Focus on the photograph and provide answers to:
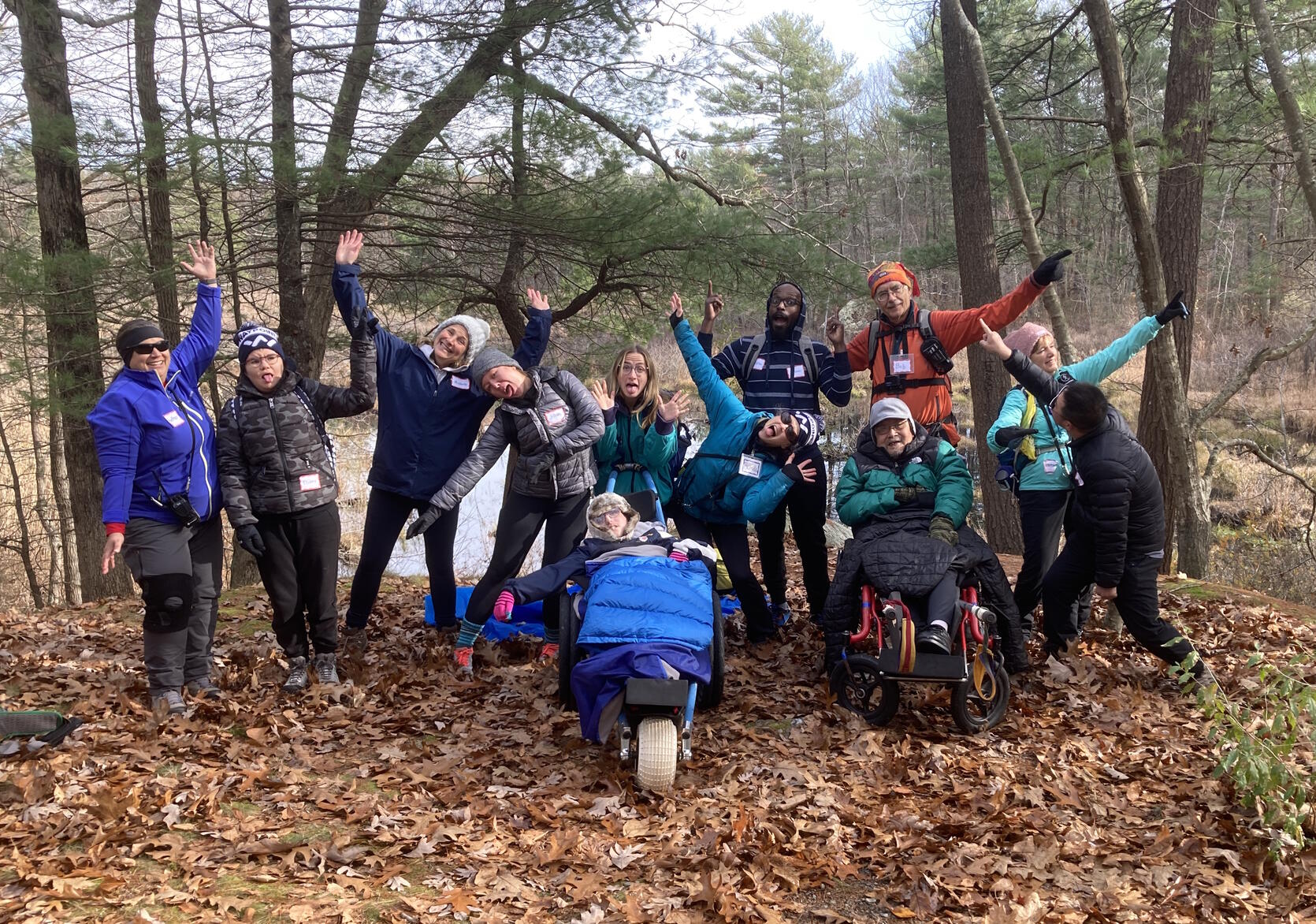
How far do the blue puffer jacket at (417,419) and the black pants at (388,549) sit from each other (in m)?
0.11

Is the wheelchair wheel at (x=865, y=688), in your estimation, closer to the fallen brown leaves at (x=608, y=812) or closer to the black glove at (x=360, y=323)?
the fallen brown leaves at (x=608, y=812)

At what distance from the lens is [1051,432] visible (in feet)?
18.5

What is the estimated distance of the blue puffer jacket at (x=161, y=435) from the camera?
4.66 meters

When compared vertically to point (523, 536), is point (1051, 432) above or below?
above

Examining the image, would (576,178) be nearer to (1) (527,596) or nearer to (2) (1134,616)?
(1) (527,596)

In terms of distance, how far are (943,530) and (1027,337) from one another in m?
1.44

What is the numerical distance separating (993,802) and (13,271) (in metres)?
6.88

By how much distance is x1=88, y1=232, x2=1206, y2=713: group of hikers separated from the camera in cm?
494

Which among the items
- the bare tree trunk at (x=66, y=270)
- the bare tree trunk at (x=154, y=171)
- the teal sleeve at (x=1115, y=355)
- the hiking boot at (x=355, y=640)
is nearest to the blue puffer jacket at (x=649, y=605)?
the hiking boot at (x=355, y=640)

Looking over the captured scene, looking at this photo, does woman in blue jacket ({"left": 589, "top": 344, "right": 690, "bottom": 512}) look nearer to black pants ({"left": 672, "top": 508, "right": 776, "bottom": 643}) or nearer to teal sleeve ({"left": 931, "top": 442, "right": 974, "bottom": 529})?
black pants ({"left": 672, "top": 508, "right": 776, "bottom": 643})

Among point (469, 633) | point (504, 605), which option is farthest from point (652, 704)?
point (469, 633)

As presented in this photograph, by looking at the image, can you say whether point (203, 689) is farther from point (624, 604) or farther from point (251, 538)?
point (624, 604)

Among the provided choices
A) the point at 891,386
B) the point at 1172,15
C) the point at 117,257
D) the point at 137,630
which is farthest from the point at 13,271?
the point at 1172,15

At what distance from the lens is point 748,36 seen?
8867 mm
